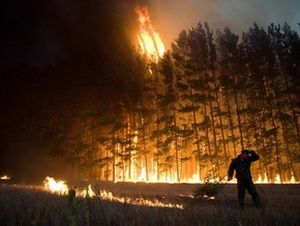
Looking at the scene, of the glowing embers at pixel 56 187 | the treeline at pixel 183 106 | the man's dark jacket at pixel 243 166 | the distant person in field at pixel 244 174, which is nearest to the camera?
the distant person in field at pixel 244 174

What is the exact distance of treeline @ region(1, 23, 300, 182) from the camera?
34.2 m

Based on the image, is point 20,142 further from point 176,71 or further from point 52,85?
point 176,71

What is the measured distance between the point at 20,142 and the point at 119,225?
46689 mm

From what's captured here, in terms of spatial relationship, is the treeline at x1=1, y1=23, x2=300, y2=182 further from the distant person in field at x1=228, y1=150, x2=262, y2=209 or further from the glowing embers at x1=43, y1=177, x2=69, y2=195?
the distant person in field at x1=228, y1=150, x2=262, y2=209

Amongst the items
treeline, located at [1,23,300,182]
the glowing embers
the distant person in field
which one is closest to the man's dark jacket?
the distant person in field

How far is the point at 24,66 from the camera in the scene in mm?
51781

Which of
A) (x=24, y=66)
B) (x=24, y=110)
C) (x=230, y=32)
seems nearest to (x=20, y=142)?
(x=24, y=110)

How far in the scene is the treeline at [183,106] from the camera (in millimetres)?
34156

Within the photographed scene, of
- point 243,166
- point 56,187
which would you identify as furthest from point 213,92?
point 243,166

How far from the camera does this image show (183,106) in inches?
1642

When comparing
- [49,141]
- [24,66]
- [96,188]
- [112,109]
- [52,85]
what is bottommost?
[96,188]

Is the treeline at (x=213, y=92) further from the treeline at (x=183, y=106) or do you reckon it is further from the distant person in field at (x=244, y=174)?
the distant person in field at (x=244, y=174)

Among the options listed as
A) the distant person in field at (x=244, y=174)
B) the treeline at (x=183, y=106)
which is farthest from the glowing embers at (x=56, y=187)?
the treeline at (x=183, y=106)

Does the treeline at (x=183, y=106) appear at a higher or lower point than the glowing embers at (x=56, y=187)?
higher
